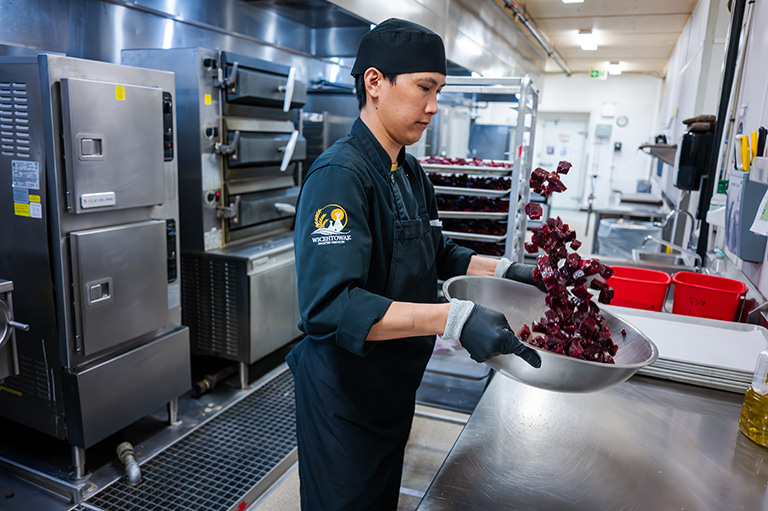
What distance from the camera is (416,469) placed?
2.67m

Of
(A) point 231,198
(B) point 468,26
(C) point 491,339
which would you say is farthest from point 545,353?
(B) point 468,26

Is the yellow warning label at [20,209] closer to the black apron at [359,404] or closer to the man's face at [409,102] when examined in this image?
the black apron at [359,404]

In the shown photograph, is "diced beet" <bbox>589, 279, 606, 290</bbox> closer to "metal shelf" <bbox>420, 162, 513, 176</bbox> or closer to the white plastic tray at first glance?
the white plastic tray

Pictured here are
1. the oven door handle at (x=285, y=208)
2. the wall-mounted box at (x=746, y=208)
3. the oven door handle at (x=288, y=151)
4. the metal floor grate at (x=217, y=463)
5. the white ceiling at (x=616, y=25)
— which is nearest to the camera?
the wall-mounted box at (x=746, y=208)

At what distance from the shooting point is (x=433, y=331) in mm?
1106

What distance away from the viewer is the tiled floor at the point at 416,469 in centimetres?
238

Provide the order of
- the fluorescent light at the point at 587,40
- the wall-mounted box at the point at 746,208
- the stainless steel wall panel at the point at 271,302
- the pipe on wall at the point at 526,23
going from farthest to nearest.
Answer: the fluorescent light at the point at 587,40 → the pipe on wall at the point at 526,23 → the stainless steel wall panel at the point at 271,302 → the wall-mounted box at the point at 746,208

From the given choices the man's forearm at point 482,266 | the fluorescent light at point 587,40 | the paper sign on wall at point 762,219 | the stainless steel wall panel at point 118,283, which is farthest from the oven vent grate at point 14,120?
the fluorescent light at point 587,40

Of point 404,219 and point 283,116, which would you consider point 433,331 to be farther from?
point 283,116

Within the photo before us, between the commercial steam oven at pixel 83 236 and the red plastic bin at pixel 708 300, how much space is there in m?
2.25

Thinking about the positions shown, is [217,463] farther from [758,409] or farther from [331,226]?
[758,409]

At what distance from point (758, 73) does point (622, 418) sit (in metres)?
2.00

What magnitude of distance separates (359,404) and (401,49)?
88 centimetres

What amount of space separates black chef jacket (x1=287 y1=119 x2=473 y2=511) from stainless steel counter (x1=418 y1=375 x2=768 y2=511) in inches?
10.7
